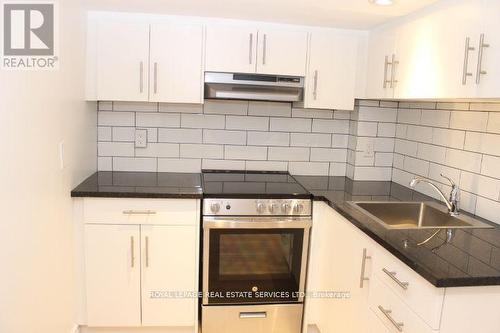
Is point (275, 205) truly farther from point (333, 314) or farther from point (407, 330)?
point (407, 330)

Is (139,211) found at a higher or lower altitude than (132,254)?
higher

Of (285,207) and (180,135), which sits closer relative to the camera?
(285,207)

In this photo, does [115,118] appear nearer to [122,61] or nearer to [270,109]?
[122,61]

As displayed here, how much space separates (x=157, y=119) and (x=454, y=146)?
186cm

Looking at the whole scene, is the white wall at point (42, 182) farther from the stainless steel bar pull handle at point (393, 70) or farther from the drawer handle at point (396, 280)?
the stainless steel bar pull handle at point (393, 70)

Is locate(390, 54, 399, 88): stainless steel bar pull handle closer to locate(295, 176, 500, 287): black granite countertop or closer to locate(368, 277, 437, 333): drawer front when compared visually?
locate(295, 176, 500, 287): black granite countertop

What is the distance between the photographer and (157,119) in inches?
110

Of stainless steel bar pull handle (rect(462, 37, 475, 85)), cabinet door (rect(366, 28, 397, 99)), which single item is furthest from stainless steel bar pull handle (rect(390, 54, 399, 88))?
stainless steel bar pull handle (rect(462, 37, 475, 85))

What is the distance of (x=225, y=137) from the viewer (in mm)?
2867

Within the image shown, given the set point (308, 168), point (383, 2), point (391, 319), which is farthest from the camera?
point (308, 168)

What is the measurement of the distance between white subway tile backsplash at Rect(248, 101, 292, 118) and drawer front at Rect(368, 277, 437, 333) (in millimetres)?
1452

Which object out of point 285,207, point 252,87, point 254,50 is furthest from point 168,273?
point 254,50

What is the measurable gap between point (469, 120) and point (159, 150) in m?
1.91

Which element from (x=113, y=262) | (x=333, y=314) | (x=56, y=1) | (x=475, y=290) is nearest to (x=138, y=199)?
(x=113, y=262)
